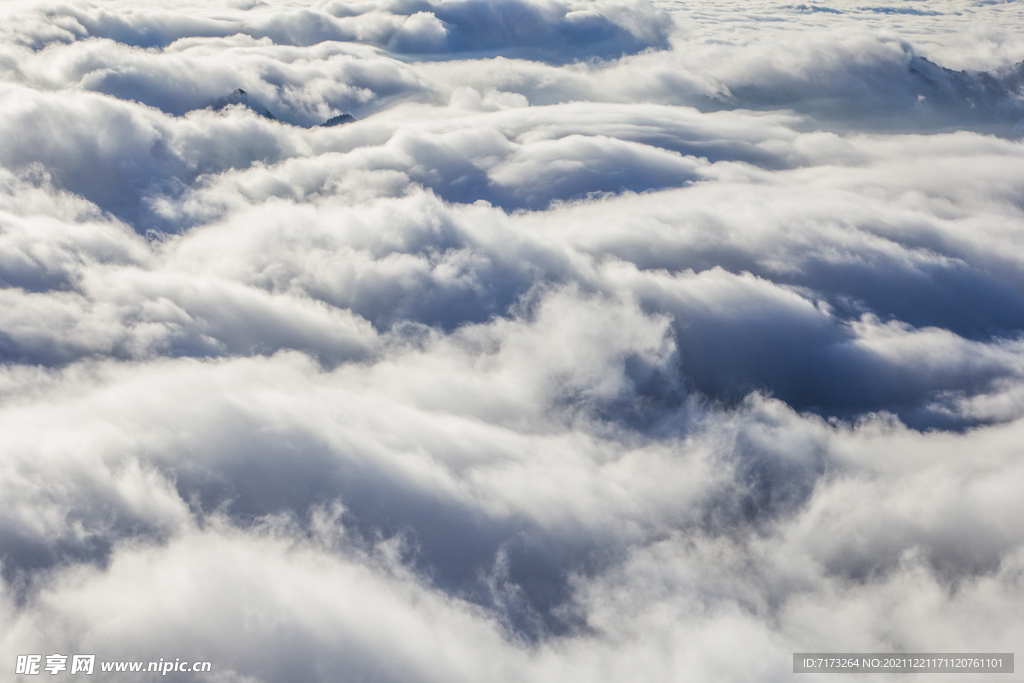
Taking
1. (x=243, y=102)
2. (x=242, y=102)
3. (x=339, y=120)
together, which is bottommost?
(x=242, y=102)

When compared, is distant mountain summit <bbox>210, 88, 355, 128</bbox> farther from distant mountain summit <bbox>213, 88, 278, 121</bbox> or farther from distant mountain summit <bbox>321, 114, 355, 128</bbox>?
distant mountain summit <bbox>321, 114, 355, 128</bbox>

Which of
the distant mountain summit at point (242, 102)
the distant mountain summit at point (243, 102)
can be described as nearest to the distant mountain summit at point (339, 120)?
the distant mountain summit at point (243, 102)

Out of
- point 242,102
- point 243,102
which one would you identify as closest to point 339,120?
point 243,102

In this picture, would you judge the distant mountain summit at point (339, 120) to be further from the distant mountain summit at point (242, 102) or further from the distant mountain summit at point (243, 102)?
the distant mountain summit at point (242, 102)

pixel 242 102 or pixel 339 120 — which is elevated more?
pixel 339 120

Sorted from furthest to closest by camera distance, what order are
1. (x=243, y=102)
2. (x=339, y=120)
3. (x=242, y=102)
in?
(x=339, y=120), (x=243, y=102), (x=242, y=102)

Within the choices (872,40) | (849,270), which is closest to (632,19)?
(872,40)

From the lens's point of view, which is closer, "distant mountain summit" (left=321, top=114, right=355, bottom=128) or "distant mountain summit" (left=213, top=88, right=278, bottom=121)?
"distant mountain summit" (left=213, top=88, right=278, bottom=121)

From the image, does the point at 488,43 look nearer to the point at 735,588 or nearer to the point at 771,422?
the point at 771,422

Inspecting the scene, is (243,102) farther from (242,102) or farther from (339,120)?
(339,120)

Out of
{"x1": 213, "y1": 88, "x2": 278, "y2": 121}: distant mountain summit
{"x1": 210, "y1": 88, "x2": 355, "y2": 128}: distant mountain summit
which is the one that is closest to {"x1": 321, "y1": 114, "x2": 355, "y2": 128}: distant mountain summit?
{"x1": 210, "y1": 88, "x2": 355, "y2": 128}: distant mountain summit

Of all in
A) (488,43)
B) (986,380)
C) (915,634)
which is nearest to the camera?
(915,634)
